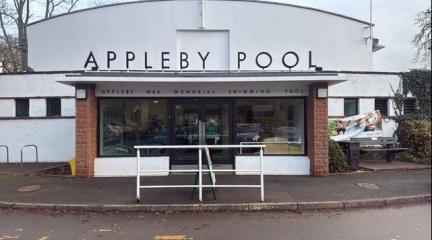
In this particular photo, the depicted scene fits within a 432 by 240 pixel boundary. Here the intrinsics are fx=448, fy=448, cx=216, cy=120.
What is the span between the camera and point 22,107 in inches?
705

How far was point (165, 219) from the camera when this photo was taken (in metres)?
8.45

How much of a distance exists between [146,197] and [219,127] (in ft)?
15.0

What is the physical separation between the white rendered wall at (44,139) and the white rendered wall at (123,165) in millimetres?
4660

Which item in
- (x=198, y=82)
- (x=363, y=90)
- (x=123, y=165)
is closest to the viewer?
(x=198, y=82)

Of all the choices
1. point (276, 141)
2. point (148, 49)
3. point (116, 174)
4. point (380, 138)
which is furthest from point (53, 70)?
point (380, 138)

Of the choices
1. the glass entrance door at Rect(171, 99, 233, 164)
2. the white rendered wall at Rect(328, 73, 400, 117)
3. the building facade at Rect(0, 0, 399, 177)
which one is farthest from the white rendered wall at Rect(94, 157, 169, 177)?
the white rendered wall at Rect(328, 73, 400, 117)

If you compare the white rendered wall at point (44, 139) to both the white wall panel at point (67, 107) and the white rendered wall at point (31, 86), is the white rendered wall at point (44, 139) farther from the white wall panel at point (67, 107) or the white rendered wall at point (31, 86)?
the white rendered wall at point (31, 86)

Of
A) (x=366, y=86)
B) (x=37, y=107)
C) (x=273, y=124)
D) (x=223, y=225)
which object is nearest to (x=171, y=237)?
(x=223, y=225)

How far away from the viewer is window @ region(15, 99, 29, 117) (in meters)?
17.8

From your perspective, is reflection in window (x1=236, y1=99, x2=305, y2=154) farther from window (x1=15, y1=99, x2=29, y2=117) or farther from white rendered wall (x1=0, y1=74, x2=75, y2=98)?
window (x1=15, y1=99, x2=29, y2=117)

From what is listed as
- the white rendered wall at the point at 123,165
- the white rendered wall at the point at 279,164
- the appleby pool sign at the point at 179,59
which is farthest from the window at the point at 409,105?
the white rendered wall at the point at 123,165

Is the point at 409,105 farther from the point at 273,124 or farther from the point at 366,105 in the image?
the point at 273,124

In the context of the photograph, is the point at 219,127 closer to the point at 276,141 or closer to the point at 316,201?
the point at 276,141

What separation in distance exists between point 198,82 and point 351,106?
7806mm
